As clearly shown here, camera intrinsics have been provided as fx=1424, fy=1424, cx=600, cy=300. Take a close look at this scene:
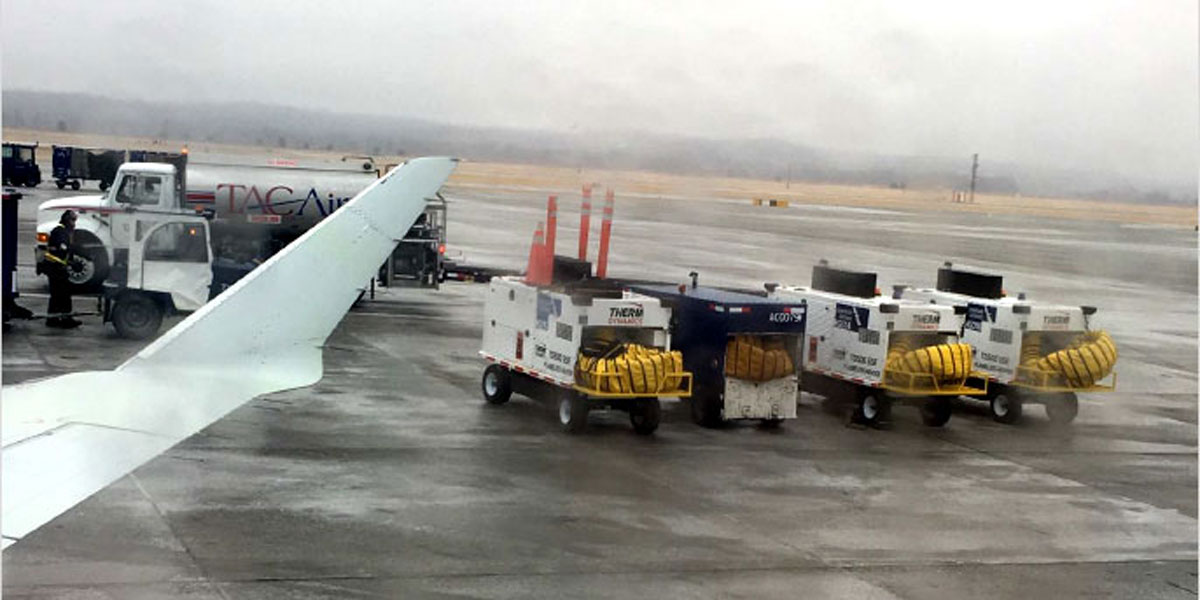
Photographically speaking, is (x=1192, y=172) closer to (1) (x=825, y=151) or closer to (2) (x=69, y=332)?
(1) (x=825, y=151)

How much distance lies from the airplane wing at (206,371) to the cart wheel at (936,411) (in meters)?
12.8

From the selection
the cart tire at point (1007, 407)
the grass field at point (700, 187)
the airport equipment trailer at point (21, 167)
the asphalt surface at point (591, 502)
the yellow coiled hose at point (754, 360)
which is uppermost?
the grass field at point (700, 187)

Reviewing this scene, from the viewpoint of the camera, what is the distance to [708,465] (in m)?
15.9

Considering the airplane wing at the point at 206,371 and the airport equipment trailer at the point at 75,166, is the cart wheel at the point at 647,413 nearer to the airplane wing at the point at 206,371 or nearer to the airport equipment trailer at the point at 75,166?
the airplane wing at the point at 206,371

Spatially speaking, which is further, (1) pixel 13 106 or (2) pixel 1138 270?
A: (2) pixel 1138 270

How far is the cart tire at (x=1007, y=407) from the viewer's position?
2022 cm

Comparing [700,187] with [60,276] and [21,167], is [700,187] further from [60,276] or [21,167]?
[21,167]

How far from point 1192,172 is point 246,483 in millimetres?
19294

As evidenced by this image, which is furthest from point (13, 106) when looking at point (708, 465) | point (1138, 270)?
point (1138, 270)

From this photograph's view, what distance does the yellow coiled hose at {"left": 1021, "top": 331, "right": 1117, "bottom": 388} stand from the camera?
20047 millimetres

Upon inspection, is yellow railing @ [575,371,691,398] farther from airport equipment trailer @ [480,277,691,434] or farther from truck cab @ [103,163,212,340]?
truck cab @ [103,163,212,340]

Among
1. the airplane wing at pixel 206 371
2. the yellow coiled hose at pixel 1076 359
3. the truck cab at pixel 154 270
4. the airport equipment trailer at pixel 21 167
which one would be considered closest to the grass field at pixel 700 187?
the truck cab at pixel 154 270

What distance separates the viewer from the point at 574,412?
17.2 metres

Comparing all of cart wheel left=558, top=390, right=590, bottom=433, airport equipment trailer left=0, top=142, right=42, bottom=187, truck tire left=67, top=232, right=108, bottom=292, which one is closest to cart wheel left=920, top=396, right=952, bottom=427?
cart wheel left=558, top=390, right=590, bottom=433
